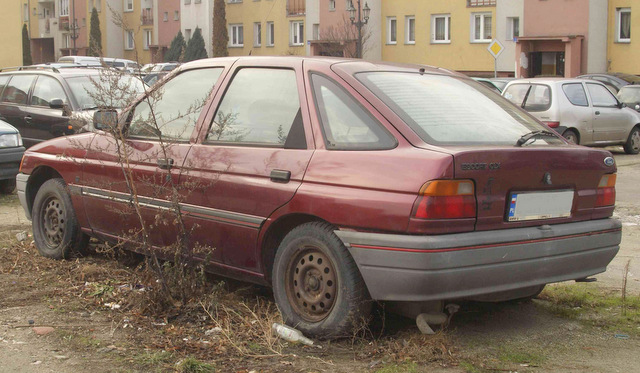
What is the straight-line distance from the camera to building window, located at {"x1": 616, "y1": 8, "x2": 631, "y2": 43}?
4138 cm

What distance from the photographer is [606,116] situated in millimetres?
19312

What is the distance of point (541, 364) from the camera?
15.6 ft

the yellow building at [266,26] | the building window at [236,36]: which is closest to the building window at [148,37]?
the yellow building at [266,26]

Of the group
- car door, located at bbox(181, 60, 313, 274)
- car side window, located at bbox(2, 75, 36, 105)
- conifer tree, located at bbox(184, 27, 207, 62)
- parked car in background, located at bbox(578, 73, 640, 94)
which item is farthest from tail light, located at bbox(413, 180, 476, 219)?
conifer tree, located at bbox(184, 27, 207, 62)

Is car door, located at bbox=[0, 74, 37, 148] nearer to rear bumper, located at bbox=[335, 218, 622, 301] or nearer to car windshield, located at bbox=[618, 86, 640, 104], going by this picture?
rear bumper, located at bbox=[335, 218, 622, 301]

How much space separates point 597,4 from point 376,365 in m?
39.5

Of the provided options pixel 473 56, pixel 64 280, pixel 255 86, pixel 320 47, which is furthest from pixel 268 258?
pixel 320 47

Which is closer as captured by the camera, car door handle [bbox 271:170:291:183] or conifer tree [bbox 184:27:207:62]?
car door handle [bbox 271:170:291:183]

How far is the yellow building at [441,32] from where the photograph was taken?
153 feet

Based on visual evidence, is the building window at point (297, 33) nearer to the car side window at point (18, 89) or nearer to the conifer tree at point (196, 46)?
the conifer tree at point (196, 46)

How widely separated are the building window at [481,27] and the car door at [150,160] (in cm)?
4158

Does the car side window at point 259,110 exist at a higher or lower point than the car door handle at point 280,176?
higher

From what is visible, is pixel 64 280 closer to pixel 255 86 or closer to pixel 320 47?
pixel 255 86

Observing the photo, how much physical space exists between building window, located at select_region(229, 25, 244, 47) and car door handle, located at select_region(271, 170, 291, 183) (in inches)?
2265
